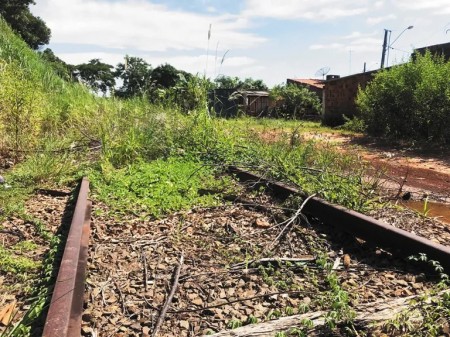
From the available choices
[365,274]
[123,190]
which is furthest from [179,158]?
[365,274]

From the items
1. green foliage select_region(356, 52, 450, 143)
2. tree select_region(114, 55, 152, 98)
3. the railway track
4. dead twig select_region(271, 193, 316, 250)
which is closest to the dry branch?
the railway track

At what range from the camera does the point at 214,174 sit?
485 centimetres

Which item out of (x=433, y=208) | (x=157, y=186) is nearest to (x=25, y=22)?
(x=157, y=186)

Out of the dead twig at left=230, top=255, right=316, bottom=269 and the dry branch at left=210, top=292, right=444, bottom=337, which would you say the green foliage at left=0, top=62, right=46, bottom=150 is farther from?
the dry branch at left=210, top=292, right=444, bottom=337

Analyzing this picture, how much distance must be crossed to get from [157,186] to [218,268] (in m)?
1.84

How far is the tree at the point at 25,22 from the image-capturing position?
34.5 m

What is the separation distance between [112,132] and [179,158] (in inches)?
59.5

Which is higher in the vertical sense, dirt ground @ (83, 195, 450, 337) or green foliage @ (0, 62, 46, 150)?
green foliage @ (0, 62, 46, 150)

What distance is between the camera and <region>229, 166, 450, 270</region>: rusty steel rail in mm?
2422

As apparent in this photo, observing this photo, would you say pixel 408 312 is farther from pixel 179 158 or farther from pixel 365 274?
pixel 179 158

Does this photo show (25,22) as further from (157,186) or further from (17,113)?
(157,186)

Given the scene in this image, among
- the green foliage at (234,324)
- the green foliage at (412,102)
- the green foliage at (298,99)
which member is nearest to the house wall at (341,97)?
the green foliage at (298,99)

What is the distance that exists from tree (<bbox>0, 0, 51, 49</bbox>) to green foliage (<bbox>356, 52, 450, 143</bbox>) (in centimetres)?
3057

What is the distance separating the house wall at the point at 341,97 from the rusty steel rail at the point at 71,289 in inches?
826
